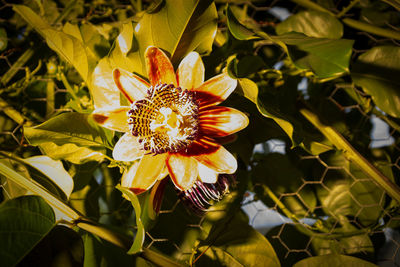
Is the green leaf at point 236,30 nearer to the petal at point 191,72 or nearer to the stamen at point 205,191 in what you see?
the petal at point 191,72

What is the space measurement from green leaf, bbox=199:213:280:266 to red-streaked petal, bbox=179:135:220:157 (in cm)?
18

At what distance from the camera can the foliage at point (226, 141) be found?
0.35m

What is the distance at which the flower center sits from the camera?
34 centimetres

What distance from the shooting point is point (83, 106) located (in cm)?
46

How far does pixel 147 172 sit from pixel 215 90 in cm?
12

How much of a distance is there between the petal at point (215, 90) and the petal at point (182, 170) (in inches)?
2.6

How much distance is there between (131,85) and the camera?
348mm

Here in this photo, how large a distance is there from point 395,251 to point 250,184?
1.02 feet

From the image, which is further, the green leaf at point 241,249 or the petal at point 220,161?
the green leaf at point 241,249

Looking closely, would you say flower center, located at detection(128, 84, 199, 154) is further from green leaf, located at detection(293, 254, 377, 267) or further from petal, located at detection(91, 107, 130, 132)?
green leaf, located at detection(293, 254, 377, 267)

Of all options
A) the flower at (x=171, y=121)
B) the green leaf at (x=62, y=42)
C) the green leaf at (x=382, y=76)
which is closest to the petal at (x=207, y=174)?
the flower at (x=171, y=121)

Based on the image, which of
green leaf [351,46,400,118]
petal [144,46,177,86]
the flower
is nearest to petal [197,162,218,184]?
the flower

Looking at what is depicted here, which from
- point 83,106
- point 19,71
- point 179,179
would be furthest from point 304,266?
point 19,71

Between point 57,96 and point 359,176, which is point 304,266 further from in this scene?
point 57,96
